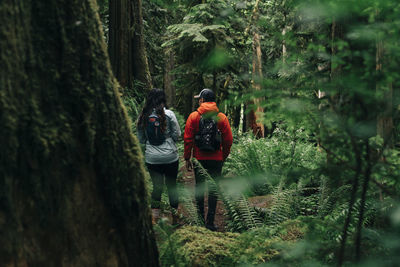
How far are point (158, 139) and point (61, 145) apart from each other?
3.73m

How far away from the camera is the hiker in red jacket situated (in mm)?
6000

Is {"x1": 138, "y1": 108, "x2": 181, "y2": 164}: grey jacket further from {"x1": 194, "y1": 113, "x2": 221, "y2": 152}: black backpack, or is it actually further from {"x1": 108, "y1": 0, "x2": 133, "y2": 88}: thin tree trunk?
{"x1": 108, "y1": 0, "x2": 133, "y2": 88}: thin tree trunk

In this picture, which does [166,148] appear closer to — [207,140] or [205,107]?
[207,140]

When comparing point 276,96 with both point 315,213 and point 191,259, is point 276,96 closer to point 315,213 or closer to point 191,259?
point 191,259

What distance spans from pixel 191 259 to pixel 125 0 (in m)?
10.3

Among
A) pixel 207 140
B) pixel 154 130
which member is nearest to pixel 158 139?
pixel 154 130

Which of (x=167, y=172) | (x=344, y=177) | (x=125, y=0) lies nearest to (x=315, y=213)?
(x=167, y=172)

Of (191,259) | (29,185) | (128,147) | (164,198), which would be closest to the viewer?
(29,185)

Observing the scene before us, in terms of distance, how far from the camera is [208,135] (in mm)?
6004

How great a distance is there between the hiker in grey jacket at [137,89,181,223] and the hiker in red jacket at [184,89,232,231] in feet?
0.92

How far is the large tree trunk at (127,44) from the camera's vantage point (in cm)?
1237

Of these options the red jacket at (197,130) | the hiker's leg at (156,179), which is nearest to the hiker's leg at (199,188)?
the red jacket at (197,130)

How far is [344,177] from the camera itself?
2.29 meters

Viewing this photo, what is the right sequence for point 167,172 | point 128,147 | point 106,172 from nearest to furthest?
point 106,172, point 128,147, point 167,172
